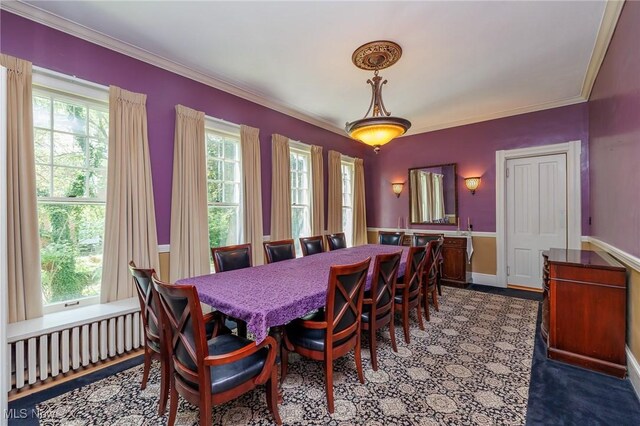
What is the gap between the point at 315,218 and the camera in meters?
4.73

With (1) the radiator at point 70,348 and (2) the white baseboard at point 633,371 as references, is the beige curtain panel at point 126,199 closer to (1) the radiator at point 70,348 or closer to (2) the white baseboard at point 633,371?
(1) the radiator at point 70,348

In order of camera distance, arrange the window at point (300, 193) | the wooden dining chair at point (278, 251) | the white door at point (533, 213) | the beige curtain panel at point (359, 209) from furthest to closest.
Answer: the beige curtain panel at point (359, 209) → the window at point (300, 193) → the white door at point (533, 213) → the wooden dining chair at point (278, 251)

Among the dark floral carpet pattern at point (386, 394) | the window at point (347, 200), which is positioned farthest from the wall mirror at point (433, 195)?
the dark floral carpet pattern at point (386, 394)

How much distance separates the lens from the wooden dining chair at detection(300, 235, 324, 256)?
3.65 m

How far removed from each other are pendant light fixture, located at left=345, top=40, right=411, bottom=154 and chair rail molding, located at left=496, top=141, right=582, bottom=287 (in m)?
2.84

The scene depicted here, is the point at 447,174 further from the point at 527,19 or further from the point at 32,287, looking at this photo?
the point at 32,287

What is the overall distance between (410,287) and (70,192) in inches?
129

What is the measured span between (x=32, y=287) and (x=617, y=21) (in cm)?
513

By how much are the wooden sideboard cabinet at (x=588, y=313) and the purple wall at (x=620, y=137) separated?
1.01 feet

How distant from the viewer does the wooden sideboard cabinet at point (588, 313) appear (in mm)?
2238

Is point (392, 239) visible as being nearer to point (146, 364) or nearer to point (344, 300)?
point (344, 300)

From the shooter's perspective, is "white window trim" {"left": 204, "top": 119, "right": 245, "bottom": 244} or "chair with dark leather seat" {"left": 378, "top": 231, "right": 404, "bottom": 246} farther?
"chair with dark leather seat" {"left": 378, "top": 231, "right": 404, "bottom": 246}

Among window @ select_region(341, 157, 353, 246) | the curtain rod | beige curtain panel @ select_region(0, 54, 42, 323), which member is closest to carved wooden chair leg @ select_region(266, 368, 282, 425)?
beige curtain panel @ select_region(0, 54, 42, 323)

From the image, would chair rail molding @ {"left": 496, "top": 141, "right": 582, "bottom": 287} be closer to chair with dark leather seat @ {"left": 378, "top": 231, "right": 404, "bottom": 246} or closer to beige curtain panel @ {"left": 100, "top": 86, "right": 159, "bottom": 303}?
chair with dark leather seat @ {"left": 378, "top": 231, "right": 404, "bottom": 246}
